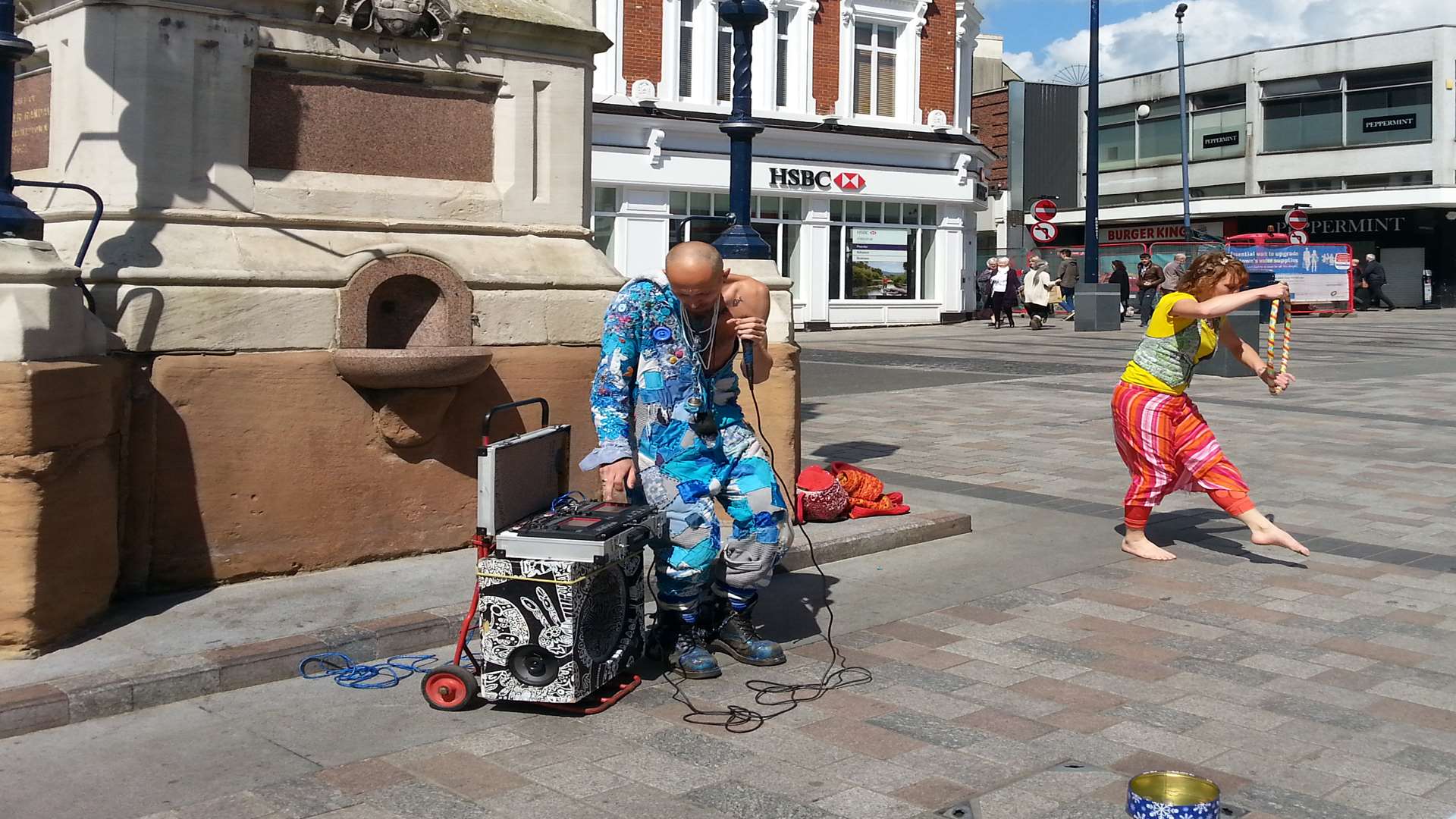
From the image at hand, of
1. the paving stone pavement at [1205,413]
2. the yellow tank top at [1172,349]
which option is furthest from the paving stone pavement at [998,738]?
the paving stone pavement at [1205,413]

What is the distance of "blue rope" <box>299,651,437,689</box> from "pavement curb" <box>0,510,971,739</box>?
0.03 metres

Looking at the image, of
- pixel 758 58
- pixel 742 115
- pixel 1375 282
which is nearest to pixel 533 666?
pixel 742 115

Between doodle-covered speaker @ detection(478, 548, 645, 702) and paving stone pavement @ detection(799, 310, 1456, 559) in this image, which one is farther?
paving stone pavement @ detection(799, 310, 1456, 559)

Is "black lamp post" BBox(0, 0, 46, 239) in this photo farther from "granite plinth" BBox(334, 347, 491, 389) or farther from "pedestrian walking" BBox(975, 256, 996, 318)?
"pedestrian walking" BBox(975, 256, 996, 318)

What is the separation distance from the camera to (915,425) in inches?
510

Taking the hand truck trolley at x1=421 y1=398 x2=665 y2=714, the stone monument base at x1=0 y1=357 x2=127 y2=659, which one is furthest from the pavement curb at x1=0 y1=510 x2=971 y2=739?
the hand truck trolley at x1=421 y1=398 x2=665 y2=714

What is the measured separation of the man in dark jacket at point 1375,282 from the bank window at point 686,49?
22.6m

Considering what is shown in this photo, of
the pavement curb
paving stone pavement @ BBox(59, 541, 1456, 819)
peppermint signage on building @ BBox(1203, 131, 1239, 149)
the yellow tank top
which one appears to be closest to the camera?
paving stone pavement @ BBox(59, 541, 1456, 819)

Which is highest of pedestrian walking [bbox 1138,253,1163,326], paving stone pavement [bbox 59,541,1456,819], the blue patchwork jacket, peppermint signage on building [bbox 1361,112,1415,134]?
peppermint signage on building [bbox 1361,112,1415,134]

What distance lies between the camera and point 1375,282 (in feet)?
134

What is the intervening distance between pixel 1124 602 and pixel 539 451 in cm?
292

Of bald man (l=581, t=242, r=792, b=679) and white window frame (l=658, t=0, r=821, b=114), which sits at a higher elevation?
white window frame (l=658, t=0, r=821, b=114)

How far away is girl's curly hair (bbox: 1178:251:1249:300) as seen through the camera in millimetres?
7312

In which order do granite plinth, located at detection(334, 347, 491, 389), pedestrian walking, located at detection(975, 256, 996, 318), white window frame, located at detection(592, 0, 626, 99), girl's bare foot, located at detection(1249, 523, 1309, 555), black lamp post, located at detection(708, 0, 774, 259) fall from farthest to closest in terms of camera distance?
1. pedestrian walking, located at detection(975, 256, 996, 318)
2. white window frame, located at detection(592, 0, 626, 99)
3. black lamp post, located at detection(708, 0, 774, 259)
4. girl's bare foot, located at detection(1249, 523, 1309, 555)
5. granite plinth, located at detection(334, 347, 491, 389)
